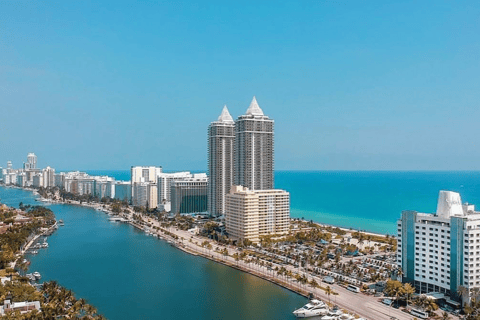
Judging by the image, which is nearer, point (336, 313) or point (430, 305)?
point (430, 305)

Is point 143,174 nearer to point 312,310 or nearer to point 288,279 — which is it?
point 288,279

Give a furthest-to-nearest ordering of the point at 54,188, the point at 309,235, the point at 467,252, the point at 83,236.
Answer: the point at 54,188 < the point at 83,236 < the point at 309,235 < the point at 467,252

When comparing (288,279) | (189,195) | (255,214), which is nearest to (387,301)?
(288,279)

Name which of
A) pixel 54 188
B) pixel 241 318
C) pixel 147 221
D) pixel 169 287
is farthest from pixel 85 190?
pixel 241 318

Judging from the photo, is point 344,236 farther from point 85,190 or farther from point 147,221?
point 85,190

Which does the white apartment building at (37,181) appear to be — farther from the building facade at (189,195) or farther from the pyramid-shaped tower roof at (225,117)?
the pyramid-shaped tower roof at (225,117)

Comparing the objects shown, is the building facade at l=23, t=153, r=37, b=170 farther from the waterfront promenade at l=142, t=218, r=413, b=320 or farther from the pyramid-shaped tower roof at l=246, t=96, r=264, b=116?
the waterfront promenade at l=142, t=218, r=413, b=320

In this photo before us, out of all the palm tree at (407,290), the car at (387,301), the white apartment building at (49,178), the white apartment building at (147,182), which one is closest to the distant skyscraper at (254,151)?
the white apartment building at (147,182)
